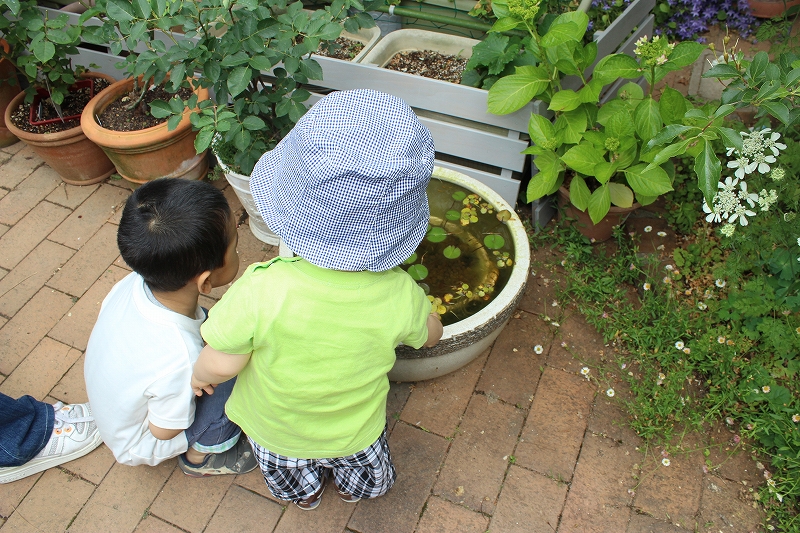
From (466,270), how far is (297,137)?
139 cm

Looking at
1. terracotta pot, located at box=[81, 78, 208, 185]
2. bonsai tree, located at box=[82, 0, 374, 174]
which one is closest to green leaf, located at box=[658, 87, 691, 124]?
bonsai tree, located at box=[82, 0, 374, 174]

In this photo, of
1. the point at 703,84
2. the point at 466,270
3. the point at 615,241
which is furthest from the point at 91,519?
the point at 703,84

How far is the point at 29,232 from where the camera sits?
3.25 metres

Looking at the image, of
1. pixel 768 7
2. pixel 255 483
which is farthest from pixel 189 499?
pixel 768 7

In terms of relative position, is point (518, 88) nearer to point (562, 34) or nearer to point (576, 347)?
point (562, 34)

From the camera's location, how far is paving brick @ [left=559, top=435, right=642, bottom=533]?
2.20 meters

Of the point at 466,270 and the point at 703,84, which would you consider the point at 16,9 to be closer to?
the point at 466,270

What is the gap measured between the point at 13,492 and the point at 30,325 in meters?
0.84

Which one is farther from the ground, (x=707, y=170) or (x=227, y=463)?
(x=707, y=170)

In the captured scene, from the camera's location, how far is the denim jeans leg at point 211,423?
2135 millimetres

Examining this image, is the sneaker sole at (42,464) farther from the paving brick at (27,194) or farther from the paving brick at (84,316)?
the paving brick at (27,194)

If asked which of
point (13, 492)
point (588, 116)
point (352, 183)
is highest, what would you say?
point (352, 183)

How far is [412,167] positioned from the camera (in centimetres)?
125

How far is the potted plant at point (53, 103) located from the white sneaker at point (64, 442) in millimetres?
1541
